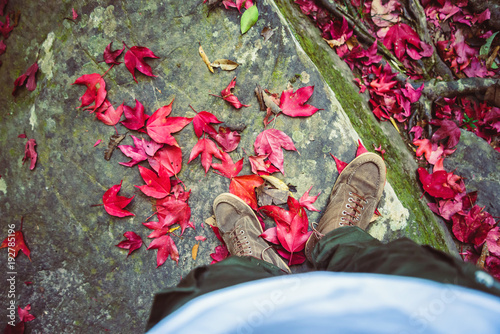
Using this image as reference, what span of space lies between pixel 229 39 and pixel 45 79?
3.69 ft

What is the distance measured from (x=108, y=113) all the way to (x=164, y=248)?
867 mm

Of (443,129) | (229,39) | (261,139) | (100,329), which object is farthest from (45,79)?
(443,129)

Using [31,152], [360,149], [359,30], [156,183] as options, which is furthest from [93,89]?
[359,30]

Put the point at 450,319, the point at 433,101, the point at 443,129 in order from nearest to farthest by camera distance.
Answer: the point at 450,319 < the point at 443,129 < the point at 433,101

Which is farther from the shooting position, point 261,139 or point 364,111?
point 364,111

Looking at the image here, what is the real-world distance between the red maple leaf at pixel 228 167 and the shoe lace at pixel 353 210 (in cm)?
69

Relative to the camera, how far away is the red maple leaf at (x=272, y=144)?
5.07ft

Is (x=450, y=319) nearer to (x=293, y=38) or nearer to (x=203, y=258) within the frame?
(x=203, y=258)

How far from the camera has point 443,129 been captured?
1.85m

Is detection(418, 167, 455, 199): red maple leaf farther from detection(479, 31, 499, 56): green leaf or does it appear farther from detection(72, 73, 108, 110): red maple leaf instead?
detection(72, 73, 108, 110): red maple leaf

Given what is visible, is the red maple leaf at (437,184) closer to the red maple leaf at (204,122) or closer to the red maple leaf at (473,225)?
the red maple leaf at (473,225)

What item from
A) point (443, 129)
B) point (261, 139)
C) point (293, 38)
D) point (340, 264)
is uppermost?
point (293, 38)

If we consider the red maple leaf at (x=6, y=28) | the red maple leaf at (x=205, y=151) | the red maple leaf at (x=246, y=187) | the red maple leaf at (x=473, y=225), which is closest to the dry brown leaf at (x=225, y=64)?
the red maple leaf at (x=205, y=151)

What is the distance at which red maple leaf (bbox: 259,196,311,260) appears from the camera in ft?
5.03
